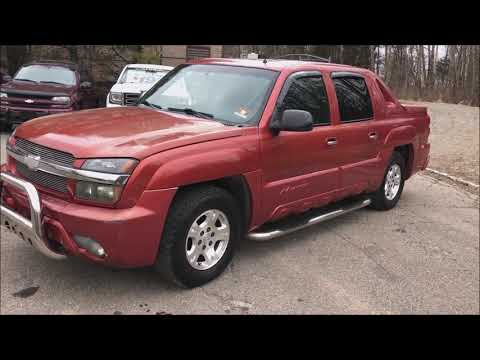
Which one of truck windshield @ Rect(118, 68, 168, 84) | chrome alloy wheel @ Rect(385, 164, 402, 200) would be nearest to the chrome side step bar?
chrome alloy wheel @ Rect(385, 164, 402, 200)

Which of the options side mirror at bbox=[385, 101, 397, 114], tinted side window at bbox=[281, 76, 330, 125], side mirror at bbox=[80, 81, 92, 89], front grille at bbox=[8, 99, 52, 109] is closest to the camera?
tinted side window at bbox=[281, 76, 330, 125]

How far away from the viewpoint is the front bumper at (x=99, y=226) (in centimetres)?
337

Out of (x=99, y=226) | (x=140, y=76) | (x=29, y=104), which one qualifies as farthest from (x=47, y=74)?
(x=99, y=226)

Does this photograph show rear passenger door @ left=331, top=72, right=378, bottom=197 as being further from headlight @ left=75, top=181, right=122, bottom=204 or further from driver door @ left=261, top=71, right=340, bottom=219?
headlight @ left=75, top=181, right=122, bottom=204

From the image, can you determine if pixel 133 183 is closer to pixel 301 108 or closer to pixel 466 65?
pixel 301 108

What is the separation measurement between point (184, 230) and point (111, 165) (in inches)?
30.1

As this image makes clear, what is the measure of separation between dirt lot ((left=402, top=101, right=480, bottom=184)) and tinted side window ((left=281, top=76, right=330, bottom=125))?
507 centimetres

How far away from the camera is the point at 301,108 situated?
4852mm

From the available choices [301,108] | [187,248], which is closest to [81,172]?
[187,248]

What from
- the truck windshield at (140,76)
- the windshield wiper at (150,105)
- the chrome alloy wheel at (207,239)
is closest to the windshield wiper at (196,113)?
A: the windshield wiper at (150,105)

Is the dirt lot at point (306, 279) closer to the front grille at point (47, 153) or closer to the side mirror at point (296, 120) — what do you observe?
the front grille at point (47, 153)

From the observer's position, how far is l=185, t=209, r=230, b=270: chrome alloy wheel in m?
3.94

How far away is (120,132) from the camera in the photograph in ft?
12.4

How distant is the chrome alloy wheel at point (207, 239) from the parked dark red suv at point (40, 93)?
8058 mm
